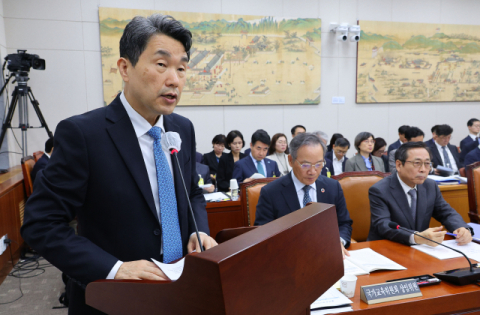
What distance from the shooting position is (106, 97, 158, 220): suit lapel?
3.04 ft

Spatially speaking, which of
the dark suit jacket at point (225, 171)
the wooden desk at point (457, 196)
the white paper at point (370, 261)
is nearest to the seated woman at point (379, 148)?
the wooden desk at point (457, 196)

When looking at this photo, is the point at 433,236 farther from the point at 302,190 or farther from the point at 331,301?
the point at 331,301

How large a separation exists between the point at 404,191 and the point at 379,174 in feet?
1.59

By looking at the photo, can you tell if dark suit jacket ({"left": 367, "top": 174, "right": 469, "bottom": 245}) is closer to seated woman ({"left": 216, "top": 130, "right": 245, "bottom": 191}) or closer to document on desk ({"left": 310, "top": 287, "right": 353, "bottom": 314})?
document on desk ({"left": 310, "top": 287, "right": 353, "bottom": 314})

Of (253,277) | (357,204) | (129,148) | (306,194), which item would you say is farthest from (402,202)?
(253,277)

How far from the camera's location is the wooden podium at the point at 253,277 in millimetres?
472

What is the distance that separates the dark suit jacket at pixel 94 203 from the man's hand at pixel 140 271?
0.04 m

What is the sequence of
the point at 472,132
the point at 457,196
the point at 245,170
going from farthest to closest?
1. the point at 472,132
2. the point at 245,170
3. the point at 457,196

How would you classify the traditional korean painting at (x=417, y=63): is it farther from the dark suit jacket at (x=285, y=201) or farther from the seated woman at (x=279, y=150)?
the dark suit jacket at (x=285, y=201)

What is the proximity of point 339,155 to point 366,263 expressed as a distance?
11.2ft

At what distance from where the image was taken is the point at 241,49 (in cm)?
597

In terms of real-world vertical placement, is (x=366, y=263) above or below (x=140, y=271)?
below

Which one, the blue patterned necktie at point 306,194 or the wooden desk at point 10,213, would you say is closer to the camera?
the blue patterned necktie at point 306,194

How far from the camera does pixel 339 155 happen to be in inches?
191
